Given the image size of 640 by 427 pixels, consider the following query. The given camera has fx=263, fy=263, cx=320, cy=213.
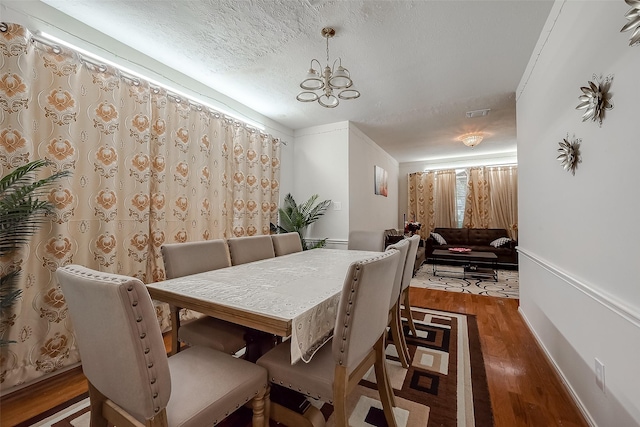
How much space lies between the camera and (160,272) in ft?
8.00

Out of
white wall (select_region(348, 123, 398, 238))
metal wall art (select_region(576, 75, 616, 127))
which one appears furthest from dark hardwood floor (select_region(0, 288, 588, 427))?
white wall (select_region(348, 123, 398, 238))

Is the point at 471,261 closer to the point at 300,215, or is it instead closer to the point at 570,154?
the point at 300,215

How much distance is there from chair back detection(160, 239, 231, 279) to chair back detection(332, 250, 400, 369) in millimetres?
1221

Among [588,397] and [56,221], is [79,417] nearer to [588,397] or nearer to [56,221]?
[56,221]

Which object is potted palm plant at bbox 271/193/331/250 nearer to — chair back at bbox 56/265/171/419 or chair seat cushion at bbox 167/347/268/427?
chair seat cushion at bbox 167/347/268/427

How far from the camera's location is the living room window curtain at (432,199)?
6598 millimetres

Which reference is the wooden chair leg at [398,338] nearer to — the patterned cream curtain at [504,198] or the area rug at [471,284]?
the area rug at [471,284]

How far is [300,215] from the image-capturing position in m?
3.93

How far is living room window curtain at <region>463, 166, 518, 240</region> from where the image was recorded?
6004 millimetres

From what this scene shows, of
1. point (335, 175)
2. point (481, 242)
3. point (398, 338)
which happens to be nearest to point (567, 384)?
point (398, 338)

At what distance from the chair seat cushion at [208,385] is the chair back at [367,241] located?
2085 mm

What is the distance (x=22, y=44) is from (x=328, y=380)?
269 centimetres

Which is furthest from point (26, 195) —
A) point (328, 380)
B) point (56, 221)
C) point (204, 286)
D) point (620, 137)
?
point (620, 137)

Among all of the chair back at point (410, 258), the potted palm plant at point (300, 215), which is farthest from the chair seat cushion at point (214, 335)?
the potted palm plant at point (300, 215)
